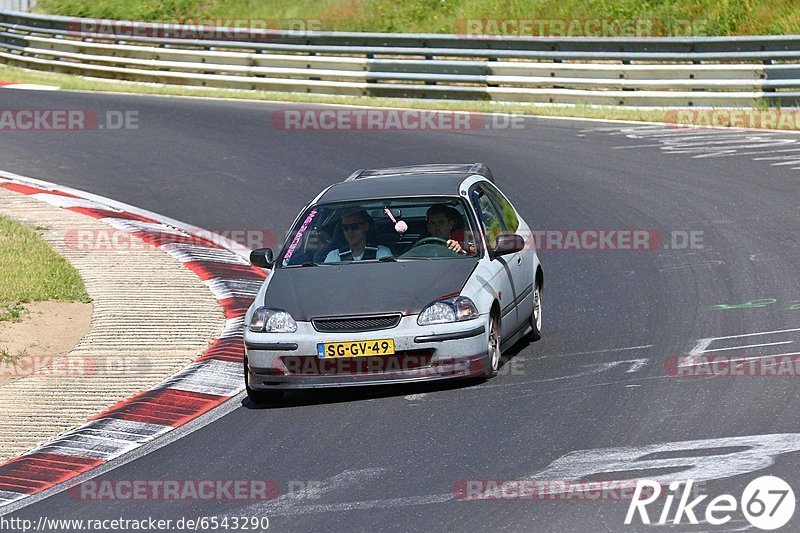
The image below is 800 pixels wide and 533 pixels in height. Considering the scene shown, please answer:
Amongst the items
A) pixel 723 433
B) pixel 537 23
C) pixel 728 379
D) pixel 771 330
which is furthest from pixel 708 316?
pixel 537 23

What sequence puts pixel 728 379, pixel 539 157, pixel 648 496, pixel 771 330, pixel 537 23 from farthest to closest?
pixel 537 23 → pixel 539 157 → pixel 771 330 → pixel 728 379 → pixel 648 496

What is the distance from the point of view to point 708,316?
10.7 metres

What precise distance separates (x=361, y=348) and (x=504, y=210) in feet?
8.97

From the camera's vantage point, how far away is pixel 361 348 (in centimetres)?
877

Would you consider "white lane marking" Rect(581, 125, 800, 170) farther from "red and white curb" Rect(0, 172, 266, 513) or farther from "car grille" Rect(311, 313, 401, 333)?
"car grille" Rect(311, 313, 401, 333)

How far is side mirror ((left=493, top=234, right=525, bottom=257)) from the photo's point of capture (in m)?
9.74

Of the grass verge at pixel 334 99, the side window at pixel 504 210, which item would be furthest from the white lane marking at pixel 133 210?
the grass verge at pixel 334 99

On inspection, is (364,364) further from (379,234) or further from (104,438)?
(104,438)

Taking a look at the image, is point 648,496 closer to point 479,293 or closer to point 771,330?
point 479,293

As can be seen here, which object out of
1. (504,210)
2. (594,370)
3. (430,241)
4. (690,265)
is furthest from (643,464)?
(690,265)

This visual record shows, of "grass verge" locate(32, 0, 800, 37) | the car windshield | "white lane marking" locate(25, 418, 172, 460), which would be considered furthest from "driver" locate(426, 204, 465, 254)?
"grass verge" locate(32, 0, 800, 37)

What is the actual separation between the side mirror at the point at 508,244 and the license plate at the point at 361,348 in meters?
1.43

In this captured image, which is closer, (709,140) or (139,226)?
(139,226)

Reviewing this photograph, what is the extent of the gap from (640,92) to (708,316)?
473 inches
